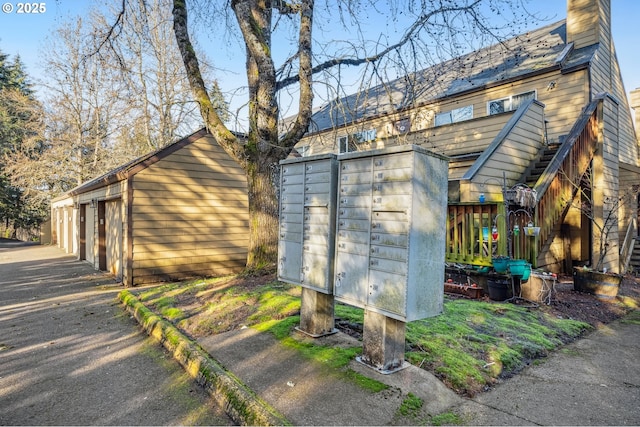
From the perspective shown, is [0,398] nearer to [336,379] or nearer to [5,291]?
[336,379]

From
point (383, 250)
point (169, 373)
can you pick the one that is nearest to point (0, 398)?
point (169, 373)

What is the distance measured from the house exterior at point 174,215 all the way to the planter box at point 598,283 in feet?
25.8

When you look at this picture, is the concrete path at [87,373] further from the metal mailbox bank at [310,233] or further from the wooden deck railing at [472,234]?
the wooden deck railing at [472,234]

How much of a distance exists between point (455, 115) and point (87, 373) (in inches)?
472

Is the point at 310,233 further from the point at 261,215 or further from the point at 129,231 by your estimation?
the point at 129,231

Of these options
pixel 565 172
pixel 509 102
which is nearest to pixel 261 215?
pixel 565 172

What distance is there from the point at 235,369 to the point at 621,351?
14.1ft

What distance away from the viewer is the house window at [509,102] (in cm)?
1048

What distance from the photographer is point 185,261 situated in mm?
8953

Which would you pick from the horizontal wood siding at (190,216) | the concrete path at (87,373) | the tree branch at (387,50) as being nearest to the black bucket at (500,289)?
the tree branch at (387,50)

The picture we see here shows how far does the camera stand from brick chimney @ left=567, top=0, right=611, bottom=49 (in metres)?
10.2

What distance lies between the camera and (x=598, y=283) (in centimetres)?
642

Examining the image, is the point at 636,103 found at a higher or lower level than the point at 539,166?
higher

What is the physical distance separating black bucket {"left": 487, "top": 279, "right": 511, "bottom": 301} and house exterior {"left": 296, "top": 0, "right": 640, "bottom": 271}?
0.35 metres
